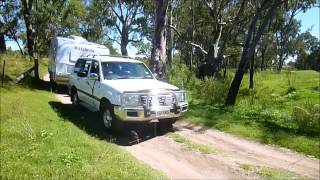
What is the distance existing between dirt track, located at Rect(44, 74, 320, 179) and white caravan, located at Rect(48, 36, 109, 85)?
1016cm

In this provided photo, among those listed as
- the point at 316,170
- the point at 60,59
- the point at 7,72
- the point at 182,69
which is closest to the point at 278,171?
the point at 316,170

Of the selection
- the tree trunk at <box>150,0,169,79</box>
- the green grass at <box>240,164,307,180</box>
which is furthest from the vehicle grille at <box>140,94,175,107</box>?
the tree trunk at <box>150,0,169,79</box>

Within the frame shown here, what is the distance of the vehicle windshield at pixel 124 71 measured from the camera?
1240cm

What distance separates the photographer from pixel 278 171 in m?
8.83

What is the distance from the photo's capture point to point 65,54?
2053cm

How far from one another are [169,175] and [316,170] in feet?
11.1

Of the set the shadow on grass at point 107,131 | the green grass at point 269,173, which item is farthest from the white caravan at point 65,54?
the green grass at point 269,173

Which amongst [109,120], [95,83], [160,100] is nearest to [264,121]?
[160,100]

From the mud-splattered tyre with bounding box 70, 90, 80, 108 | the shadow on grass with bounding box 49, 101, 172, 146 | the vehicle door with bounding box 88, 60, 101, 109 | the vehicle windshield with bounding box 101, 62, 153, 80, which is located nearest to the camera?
the shadow on grass with bounding box 49, 101, 172, 146

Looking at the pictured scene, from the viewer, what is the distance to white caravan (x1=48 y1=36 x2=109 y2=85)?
66.5 ft

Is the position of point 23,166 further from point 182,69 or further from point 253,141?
point 182,69

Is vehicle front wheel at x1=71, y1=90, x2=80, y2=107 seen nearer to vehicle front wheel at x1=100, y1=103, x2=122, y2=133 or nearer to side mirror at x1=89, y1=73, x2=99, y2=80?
side mirror at x1=89, y1=73, x2=99, y2=80

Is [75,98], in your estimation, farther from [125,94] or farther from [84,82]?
[125,94]

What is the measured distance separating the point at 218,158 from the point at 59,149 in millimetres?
3503
